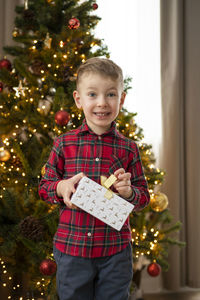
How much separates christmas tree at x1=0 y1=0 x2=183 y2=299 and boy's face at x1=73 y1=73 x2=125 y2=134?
0.45 meters

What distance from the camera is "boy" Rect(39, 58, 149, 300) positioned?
104cm

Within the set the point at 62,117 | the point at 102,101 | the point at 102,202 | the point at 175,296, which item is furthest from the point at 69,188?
the point at 175,296

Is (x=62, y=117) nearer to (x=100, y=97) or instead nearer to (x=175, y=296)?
(x=100, y=97)

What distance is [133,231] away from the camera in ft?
5.66

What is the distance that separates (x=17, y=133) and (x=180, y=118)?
44.8 inches

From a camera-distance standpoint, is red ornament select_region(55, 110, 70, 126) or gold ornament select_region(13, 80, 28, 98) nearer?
red ornament select_region(55, 110, 70, 126)

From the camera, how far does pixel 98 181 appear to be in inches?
41.9

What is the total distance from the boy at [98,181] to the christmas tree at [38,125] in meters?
0.43

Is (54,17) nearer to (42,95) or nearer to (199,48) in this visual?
(42,95)

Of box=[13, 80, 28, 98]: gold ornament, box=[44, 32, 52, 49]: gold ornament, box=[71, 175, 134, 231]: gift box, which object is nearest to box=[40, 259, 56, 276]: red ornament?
box=[71, 175, 134, 231]: gift box

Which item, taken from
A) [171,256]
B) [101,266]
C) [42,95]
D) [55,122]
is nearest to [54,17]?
[42,95]

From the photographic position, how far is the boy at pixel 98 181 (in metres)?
1.04

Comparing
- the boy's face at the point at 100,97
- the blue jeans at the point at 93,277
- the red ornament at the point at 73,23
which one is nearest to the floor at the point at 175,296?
the blue jeans at the point at 93,277

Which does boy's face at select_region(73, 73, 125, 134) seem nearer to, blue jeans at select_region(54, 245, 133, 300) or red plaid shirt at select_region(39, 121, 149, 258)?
red plaid shirt at select_region(39, 121, 149, 258)
